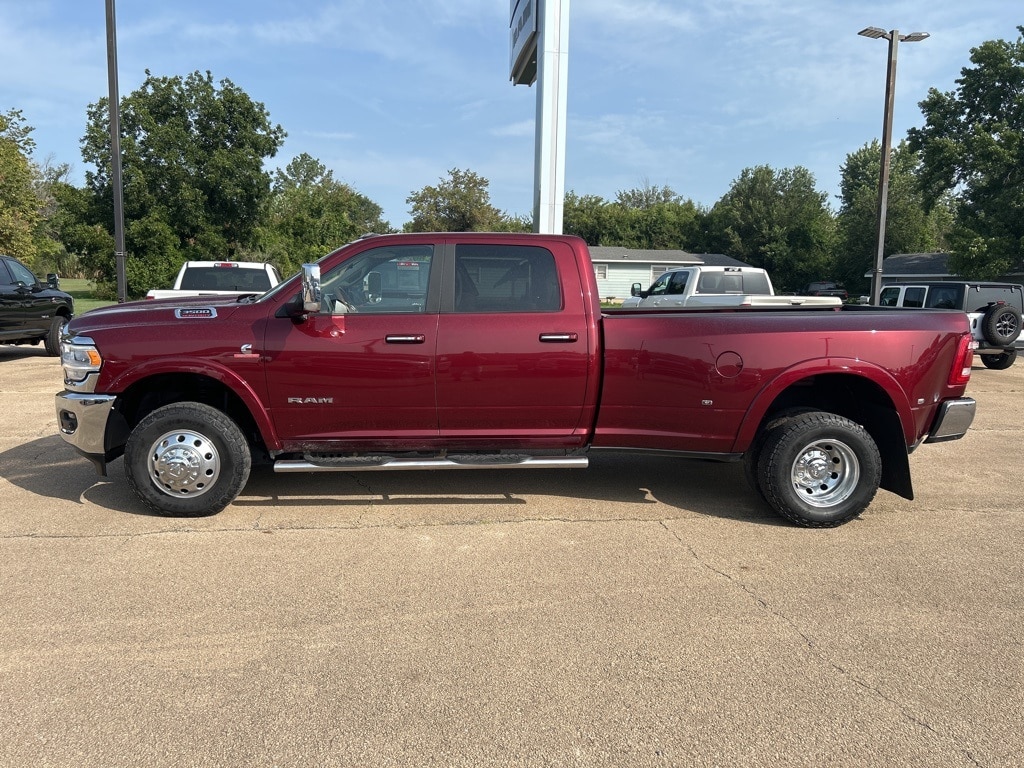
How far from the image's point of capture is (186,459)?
477 centimetres

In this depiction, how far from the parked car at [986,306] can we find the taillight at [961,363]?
8740mm

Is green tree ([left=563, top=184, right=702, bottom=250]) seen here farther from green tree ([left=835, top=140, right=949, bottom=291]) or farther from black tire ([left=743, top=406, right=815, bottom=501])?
black tire ([left=743, top=406, right=815, bottom=501])

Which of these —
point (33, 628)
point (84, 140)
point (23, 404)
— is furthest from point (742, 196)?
point (33, 628)

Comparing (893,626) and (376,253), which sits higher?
(376,253)

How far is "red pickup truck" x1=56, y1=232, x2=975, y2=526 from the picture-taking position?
4.76m

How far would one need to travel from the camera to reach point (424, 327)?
4812 mm

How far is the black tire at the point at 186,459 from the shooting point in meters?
4.75

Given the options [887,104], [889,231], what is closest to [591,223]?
[889,231]

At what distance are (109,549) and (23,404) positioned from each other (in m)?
5.76

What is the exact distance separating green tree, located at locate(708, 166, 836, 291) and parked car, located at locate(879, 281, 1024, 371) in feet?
126

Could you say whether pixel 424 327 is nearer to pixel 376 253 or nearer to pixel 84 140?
pixel 376 253

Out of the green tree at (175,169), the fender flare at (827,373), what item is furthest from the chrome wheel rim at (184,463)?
the green tree at (175,169)

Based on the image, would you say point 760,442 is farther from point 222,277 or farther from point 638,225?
point 638,225

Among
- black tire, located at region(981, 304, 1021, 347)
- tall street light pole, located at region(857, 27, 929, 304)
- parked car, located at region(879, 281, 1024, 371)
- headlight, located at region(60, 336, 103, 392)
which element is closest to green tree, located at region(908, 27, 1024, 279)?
tall street light pole, located at region(857, 27, 929, 304)
